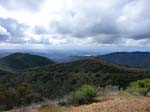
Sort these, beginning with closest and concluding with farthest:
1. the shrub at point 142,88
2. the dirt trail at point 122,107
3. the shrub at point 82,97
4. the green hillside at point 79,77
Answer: the dirt trail at point 122,107
the shrub at point 82,97
the shrub at point 142,88
the green hillside at point 79,77

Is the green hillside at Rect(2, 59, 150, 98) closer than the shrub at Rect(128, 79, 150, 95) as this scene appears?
No

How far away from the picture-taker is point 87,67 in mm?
141250

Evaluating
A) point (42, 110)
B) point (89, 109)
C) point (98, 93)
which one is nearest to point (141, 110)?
point (89, 109)

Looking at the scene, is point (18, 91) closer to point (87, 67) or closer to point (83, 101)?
point (83, 101)

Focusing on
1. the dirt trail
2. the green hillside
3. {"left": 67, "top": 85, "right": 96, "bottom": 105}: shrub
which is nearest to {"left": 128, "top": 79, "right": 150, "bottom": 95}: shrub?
{"left": 67, "top": 85, "right": 96, "bottom": 105}: shrub

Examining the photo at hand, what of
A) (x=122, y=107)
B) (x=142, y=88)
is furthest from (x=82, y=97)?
(x=142, y=88)

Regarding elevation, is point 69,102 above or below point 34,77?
above

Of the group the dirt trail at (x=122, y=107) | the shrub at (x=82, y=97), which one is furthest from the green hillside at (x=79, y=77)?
the dirt trail at (x=122, y=107)

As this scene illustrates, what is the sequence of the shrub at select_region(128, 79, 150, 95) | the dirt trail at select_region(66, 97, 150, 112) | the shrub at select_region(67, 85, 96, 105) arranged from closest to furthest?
the dirt trail at select_region(66, 97, 150, 112)
the shrub at select_region(67, 85, 96, 105)
the shrub at select_region(128, 79, 150, 95)

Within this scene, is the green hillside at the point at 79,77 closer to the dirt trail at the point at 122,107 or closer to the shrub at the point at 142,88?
the shrub at the point at 142,88

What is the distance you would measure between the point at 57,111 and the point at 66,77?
10523 cm

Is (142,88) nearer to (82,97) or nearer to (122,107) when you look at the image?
(82,97)

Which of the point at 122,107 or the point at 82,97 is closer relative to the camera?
the point at 122,107

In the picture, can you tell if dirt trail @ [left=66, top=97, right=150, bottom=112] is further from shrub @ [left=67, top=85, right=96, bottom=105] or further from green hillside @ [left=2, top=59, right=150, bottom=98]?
green hillside @ [left=2, top=59, right=150, bottom=98]
